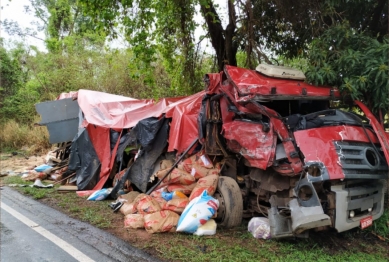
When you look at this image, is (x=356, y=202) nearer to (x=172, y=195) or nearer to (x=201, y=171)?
(x=201, y=171)

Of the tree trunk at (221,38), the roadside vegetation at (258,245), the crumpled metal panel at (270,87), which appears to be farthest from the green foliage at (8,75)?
the crumpled metal panel at (270,87)

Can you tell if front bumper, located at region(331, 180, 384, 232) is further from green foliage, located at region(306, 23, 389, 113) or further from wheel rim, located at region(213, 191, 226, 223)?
wheel rim, located at region(213, 191, 226, 223)

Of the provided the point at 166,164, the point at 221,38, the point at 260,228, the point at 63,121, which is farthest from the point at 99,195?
the point at 221,38

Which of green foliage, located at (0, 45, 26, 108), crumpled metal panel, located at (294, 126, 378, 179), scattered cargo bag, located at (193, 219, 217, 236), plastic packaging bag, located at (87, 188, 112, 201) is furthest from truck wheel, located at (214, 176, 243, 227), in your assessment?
green foliage, located at (0, 45, 26, 108)

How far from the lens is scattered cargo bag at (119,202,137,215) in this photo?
17.5 feet

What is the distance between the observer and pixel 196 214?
4402 millimetres

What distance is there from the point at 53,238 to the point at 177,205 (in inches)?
70.2

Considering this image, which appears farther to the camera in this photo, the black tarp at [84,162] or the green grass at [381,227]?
the black tarp at [84,162]

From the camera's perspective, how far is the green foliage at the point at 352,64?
4500 millimetres

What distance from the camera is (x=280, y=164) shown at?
13.4ft

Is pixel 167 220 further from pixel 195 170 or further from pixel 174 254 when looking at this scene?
pixel 195 170

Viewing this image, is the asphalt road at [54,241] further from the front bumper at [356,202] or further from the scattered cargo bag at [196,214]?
the front bumper at [356,202]

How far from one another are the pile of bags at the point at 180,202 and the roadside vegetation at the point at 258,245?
0.14 meters

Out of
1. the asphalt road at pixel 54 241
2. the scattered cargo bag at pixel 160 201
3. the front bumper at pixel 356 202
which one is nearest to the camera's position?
the front bumper at pixel 356 202
